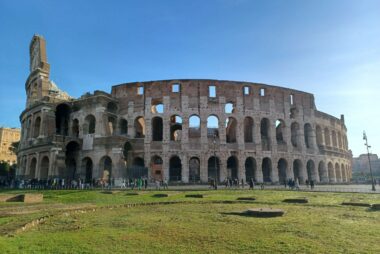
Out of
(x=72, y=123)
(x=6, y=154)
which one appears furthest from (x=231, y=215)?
(x=6, y=154)

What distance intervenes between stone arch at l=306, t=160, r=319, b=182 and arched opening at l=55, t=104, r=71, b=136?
106 ft

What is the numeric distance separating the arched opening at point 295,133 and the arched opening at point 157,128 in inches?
693

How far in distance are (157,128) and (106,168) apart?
8076mm

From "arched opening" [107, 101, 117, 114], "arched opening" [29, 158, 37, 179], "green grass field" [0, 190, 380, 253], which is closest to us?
"green grass field" [0, 190, 380, 253]

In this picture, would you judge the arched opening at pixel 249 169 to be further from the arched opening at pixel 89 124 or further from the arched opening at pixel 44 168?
the arched opening at pixel 44 168

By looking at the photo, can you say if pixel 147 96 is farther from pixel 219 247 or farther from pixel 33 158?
pixel 219 247

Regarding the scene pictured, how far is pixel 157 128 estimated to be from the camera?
36.7 meters

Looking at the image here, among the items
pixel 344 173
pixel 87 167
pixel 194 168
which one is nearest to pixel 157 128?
pixel 194 168

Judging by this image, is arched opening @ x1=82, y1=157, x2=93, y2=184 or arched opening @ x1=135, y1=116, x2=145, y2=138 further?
arched opening @ x1=135, y1=116, x2=145, y2=138

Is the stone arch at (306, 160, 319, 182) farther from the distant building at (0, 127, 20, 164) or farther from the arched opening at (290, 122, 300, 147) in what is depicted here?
the distant building at (0, 127, 20, 164)

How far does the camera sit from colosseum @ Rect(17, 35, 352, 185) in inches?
1241

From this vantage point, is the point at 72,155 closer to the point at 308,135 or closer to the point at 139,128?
the point at 139,128

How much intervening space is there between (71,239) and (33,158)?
31322mm

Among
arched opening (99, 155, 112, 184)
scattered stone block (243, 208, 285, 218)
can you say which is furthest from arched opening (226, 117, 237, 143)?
scattered stone block (243, 208, 285, 218)
